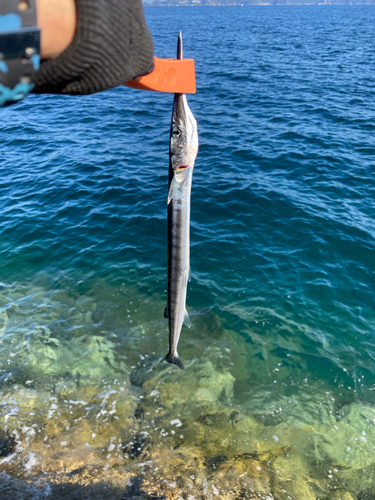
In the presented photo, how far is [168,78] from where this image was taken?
258cm

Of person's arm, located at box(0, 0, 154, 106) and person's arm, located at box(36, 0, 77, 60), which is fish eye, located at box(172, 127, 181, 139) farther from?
person's arm, located at box(36, 0, 77, 60)

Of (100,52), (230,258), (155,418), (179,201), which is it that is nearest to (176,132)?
(179,201)

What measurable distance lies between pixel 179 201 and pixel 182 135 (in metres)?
0.76

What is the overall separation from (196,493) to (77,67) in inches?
248

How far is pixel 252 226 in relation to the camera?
12.6m

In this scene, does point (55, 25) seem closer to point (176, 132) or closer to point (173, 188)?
point (176, 132)

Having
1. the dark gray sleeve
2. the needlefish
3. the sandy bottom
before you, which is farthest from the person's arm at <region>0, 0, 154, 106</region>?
the sandy bottom

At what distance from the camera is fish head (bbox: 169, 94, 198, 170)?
3.25 meters

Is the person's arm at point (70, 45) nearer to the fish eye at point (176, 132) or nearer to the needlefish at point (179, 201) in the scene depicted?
the needlefish at point (179, 201)

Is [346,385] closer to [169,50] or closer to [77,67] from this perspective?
[77,67]

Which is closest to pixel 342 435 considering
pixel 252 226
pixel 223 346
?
pixel 223 346

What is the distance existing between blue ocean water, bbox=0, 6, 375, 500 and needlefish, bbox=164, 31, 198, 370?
3809 millimetres

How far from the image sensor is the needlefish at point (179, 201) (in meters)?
3.32

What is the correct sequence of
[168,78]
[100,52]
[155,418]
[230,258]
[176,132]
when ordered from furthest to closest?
[230,258] → [155,418] → [176,132] → [168,78] → [100,52]
